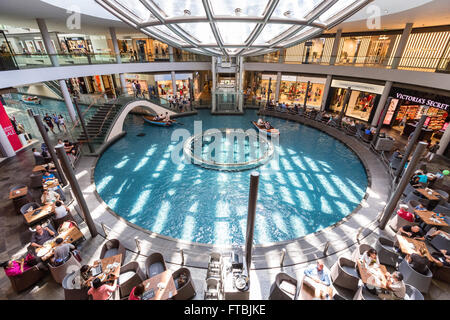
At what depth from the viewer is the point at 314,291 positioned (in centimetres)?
506

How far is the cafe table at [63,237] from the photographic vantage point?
6018 millimetres

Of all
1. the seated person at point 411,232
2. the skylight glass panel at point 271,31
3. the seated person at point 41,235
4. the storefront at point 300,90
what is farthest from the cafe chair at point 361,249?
the storefront at point 300,90

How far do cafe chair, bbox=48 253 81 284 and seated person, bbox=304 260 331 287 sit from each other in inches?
260

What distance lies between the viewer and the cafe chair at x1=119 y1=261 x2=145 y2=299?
5.48 metres

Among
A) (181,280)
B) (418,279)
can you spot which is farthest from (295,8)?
(418,279)

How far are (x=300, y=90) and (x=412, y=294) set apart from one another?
2461 cm

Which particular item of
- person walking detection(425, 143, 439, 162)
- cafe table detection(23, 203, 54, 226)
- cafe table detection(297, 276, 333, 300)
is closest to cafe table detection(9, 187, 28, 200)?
cafe table detection(23, 203, 54, 226)

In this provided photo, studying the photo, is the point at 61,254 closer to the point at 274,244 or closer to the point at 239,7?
the point at 274,244

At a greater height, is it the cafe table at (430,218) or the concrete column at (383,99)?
the concrete column at (383,99)

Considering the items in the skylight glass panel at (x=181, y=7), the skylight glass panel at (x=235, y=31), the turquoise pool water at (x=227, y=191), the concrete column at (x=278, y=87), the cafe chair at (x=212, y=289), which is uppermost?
the skylight glass panel at (x=181, y=7)

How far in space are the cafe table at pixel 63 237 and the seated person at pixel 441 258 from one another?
434 inches

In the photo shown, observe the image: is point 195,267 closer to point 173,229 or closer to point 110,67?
point 173,229

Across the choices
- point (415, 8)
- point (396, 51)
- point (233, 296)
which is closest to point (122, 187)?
point (233, 296)

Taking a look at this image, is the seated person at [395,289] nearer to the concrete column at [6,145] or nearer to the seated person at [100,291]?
the seated person at [100,291]
